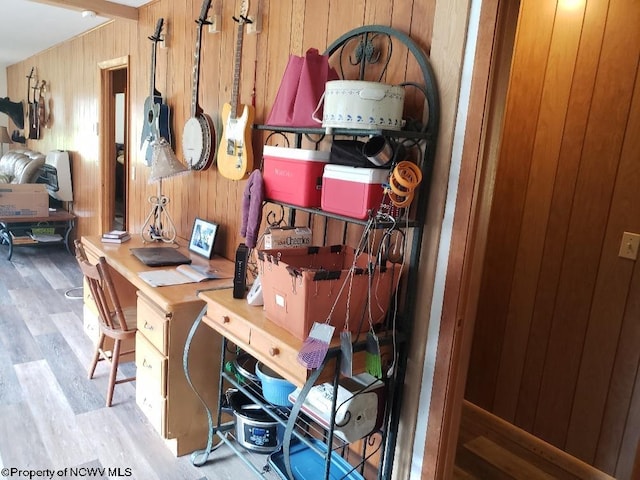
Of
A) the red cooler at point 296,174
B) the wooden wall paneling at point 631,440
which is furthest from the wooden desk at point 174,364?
the wooden wall paneling at point 631,440

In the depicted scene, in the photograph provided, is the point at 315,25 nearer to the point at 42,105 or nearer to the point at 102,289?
the point at 102,289

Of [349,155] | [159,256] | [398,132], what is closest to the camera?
[398,132]

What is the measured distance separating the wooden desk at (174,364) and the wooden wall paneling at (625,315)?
1.61 metres

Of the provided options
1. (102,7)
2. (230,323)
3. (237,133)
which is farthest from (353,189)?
(102,7)

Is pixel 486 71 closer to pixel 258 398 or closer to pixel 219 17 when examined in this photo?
pixel 258 398

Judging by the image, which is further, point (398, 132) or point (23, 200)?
point (23, 200)

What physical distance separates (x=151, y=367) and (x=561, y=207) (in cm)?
189

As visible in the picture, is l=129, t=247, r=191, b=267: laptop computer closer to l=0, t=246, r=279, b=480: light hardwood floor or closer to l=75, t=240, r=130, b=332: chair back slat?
l=75, t=240, r=130, b=332: chair back slat

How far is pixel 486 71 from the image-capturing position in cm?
137

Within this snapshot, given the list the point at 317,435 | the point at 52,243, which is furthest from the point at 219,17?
the point at 52,243

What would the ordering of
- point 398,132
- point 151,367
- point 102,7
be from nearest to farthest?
point 398,132 → point 151,367 → point 102,7

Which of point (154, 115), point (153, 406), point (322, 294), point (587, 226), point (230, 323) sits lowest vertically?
point (153, 406)

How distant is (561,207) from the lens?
2.11 metres

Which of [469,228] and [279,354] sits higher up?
[469,228]
